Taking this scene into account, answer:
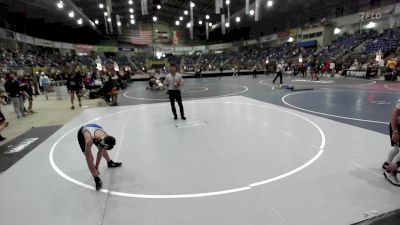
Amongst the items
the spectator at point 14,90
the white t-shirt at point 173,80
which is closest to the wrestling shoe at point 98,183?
the white t-shirt at point 173,80

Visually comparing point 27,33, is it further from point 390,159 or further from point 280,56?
point 390,159

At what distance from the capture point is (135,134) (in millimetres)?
6719

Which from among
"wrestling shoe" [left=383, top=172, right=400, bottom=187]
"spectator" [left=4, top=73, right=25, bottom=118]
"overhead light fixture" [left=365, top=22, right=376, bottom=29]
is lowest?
"wrestling shoe" [left=383, top=172, right=400, bottom=187]

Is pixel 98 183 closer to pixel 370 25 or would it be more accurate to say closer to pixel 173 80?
pixel 173 80

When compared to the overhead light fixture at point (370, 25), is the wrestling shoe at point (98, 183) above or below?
below

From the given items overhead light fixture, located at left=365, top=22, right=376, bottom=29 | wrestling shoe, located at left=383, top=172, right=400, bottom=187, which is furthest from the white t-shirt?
overhead light fixture, located at left=365, top=22, right=376, bottom=29

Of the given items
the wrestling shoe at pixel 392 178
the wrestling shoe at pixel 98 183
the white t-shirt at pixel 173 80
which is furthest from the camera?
the white t-shirt at pixel 173 80

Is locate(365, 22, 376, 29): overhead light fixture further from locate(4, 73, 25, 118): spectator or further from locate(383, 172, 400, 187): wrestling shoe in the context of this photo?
locate(4, 73, 25, 118): spectator

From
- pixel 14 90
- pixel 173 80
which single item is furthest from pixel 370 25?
pixel 14 90

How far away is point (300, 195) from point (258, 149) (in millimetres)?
1859

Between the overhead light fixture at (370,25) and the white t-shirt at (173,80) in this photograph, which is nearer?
the white t-shirt at (173,80)

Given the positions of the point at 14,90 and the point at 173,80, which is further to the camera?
the point at 14,90

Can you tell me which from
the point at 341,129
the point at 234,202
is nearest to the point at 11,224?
the point at 234,202

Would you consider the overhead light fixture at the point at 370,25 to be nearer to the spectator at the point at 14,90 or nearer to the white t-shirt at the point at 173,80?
the white t-shirt at the point at 173,80
